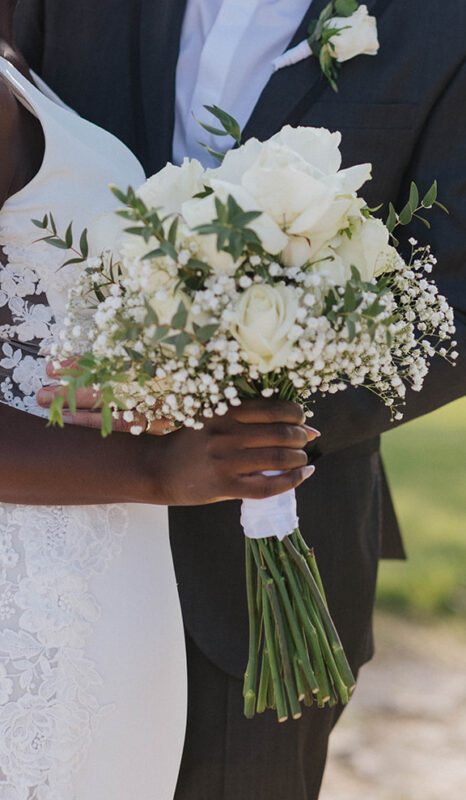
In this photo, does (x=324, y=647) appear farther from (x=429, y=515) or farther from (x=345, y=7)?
(x=429, y=515)

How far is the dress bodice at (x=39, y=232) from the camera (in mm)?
2049

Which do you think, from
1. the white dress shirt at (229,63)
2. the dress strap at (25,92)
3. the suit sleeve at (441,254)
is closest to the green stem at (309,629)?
the suit sleeve at (441,254)

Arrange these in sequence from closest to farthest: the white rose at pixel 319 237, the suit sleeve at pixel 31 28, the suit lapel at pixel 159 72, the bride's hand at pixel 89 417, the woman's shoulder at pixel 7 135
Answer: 1. the white rose at pixel 319 237
2. the woman's shoulder at pixel 7 135
3. the bride's hand at pixel 89 417
4. the suit lapel at pixel 159 72
5. the suit sleeve at pixel 31 28

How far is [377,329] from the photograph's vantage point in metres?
1.73

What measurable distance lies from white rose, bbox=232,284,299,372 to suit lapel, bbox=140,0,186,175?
3.30 ft

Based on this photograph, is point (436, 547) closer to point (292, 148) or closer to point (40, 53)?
point (40, 53)

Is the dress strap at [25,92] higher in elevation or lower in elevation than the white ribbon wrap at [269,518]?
higher

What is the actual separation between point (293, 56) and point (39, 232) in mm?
871

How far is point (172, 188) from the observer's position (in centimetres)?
174

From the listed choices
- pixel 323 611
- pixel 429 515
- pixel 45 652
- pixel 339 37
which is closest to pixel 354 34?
pixel 339 37

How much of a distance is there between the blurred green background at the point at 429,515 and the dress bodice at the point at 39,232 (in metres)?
Result: 4.18

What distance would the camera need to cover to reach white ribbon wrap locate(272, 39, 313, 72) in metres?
2.51

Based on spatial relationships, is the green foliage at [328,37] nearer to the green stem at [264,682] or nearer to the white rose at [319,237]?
the white rose at [319,237]

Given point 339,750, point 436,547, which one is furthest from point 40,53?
point 436,547
